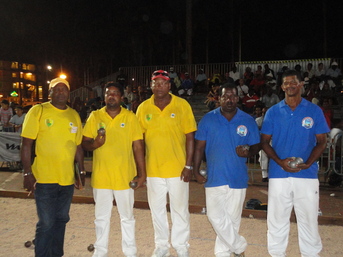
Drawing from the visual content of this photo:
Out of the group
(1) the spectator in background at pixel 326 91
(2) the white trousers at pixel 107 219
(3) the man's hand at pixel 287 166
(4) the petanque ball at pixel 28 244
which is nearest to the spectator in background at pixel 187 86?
(1) the spectator in background at pixel 326 91

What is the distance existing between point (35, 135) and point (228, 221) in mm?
2500

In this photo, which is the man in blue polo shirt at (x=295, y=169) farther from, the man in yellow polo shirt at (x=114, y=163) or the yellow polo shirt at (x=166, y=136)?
the man in yellow polo shirt at (x=114, y=163)

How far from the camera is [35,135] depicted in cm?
458

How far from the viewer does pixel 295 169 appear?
443 centimetres

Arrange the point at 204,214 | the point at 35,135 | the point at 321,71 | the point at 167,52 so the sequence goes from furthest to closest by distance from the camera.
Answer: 1. the point at 167,52
2. the point at 321,71
3. the point at 204,214
4. the point at 35,135

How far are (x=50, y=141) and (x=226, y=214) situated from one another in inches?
89.6

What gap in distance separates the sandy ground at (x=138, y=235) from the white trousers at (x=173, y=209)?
38cm

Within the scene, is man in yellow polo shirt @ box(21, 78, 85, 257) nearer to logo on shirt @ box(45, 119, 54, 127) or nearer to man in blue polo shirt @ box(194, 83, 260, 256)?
logo on shirt @ box(45, 119, 54, 127)

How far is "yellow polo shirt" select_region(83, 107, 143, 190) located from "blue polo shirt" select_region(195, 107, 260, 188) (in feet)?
3.10

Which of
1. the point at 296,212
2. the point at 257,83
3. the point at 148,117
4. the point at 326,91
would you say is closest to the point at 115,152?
the point at 148,117

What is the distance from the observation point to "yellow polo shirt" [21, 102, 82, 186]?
4602 millimetres

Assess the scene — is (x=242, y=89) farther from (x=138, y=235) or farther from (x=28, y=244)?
(x=28, y=244)

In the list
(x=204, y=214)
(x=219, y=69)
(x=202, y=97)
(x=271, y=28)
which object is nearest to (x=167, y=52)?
(x=271, y=28)

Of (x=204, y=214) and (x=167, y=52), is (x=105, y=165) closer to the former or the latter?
(x=204, y=214)
